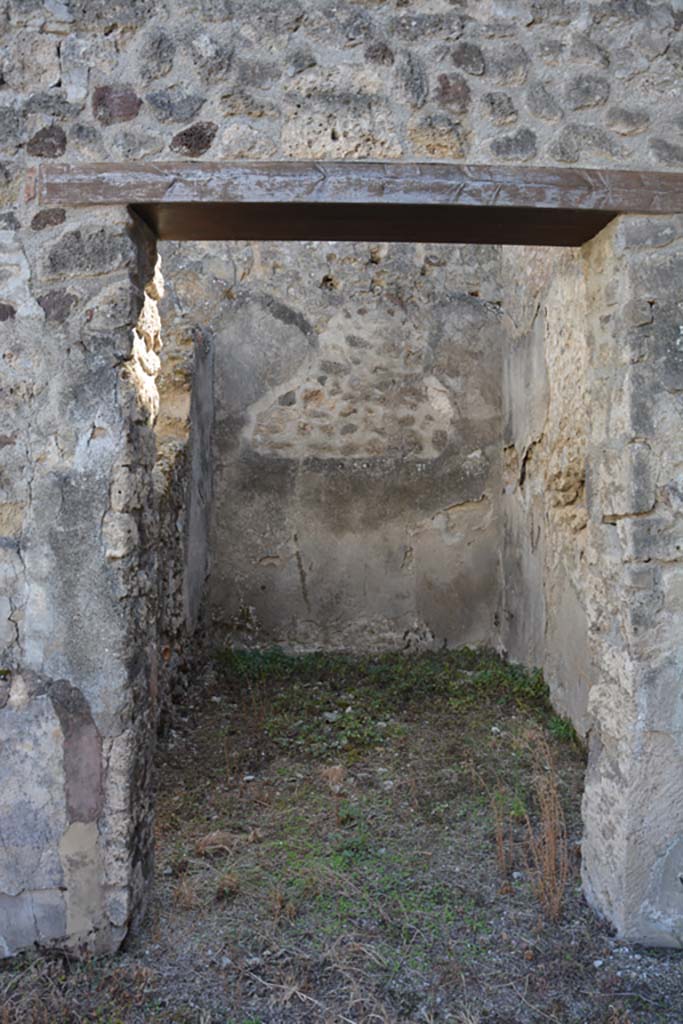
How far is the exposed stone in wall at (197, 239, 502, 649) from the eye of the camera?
20.6ft

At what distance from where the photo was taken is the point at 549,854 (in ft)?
10.2

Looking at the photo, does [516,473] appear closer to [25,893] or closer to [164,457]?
[164,457]

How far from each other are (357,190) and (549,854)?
7.95 feet

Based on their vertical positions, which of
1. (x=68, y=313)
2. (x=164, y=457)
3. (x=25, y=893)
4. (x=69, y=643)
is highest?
(x=68, y=313)

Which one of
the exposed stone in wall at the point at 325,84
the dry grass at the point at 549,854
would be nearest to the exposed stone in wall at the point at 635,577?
the dry grass at the point at 549,854

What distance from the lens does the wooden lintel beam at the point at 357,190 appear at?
2605 millimetres

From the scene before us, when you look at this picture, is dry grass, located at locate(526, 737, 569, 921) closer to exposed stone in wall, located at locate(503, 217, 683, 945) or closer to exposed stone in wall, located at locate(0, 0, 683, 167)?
exposed stone in wall, located at locate(503, 217, 683, 945)

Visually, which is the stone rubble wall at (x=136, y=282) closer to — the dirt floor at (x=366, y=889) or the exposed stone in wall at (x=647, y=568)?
the exposed stone in wall at (x=647, y=568)

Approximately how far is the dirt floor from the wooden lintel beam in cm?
227

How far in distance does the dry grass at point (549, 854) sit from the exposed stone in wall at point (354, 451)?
2.66m

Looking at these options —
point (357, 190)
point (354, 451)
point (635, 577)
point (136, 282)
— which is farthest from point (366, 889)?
point (354, 451)

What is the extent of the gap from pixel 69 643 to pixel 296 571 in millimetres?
3646

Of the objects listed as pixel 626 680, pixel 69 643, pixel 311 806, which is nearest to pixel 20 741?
pixel 69 643

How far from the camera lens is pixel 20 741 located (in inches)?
105
